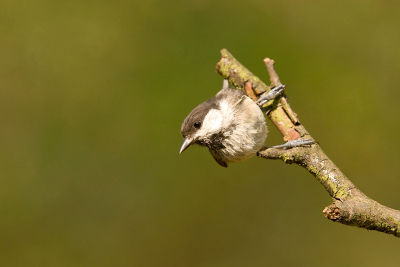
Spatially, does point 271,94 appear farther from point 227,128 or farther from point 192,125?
point 192,125

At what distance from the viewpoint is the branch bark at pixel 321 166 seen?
1.10 m

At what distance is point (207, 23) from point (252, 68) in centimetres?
61

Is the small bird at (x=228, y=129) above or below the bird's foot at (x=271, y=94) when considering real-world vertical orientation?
below

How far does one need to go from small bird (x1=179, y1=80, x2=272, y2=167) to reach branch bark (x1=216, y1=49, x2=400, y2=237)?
103mm

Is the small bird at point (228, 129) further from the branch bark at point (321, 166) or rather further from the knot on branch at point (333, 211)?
the knot on branch at point (333, 211)

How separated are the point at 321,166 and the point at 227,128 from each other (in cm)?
48

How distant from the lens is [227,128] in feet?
5.27

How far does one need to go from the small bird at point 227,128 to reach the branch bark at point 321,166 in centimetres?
10

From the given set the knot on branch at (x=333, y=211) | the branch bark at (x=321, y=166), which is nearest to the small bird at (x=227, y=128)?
the branch bark at (x=321, y=166)

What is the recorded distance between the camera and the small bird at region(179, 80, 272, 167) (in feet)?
5.04

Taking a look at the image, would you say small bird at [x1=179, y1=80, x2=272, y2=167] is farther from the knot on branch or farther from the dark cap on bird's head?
the knot on branch

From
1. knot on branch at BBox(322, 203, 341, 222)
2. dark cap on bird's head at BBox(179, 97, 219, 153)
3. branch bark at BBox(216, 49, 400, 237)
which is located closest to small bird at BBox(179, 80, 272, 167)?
dark cap on bird's head at BBox(179, 97, 219, 153)

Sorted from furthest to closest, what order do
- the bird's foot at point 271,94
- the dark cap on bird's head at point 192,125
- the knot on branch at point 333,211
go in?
the bird's foot at point 271,94
the dark cap on bird's head at point 192,125
the knot on branch at point 333,211

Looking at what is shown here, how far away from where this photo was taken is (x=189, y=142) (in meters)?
1.54
